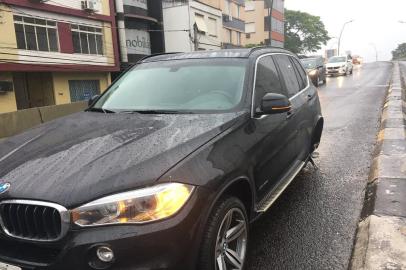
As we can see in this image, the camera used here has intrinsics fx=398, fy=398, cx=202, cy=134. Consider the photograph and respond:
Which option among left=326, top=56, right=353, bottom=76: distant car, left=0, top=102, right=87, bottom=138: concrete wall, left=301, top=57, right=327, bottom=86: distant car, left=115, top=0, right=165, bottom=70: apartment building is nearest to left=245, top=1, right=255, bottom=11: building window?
left=326, top=56, right=353, bottom=76: distant car

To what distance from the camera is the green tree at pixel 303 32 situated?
7262cm

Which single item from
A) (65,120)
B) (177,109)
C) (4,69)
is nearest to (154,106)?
(177,109)

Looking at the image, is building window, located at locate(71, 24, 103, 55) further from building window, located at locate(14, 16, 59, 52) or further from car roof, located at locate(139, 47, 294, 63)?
car roof, located at locate(139, 47, 294, 63)

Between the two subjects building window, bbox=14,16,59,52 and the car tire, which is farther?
building window, bbox=14,16,59,52

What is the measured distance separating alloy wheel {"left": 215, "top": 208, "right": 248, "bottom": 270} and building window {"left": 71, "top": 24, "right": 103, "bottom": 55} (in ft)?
80.4

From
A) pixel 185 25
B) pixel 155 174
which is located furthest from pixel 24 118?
pixel 185 25

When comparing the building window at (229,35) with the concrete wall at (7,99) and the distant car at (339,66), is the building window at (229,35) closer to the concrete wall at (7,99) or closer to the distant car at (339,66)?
the distant car at (339,66)

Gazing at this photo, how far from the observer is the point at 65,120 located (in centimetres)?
371

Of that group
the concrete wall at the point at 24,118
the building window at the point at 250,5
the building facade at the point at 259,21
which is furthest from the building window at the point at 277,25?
the concrete wall at the point at 24,118

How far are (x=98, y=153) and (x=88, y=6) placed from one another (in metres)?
25.3

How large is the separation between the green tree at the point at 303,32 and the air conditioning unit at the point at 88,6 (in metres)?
51.6

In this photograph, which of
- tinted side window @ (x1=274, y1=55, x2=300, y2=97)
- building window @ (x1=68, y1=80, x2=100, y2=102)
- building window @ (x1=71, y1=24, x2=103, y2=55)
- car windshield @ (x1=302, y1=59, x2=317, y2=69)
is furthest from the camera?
building window @ (x1=68, y1=80, x2=100, y2=102)

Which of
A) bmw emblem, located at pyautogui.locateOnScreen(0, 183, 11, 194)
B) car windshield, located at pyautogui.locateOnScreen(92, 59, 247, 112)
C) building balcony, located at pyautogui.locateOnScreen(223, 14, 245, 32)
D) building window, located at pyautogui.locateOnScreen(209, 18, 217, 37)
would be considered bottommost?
bmw emblem, located at pyautogui.locateOnScreen(0, 183, 11, 194)

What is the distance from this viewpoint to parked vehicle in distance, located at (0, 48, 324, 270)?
7.25ft
